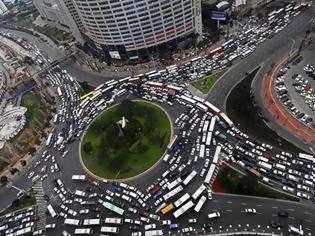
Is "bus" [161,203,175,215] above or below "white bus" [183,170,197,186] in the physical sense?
below

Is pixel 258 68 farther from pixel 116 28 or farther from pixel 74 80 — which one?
pixel 74 80

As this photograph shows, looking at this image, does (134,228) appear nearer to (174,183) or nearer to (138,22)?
(174,183)

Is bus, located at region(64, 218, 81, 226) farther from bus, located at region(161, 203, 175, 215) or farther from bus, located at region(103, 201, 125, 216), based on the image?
bus, located at region(161, 203, 175, 215)

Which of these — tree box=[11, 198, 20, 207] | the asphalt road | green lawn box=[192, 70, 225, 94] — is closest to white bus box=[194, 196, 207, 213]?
the asphalt road

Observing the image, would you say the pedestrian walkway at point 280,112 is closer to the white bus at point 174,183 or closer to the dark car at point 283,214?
the dark car at point 283,214

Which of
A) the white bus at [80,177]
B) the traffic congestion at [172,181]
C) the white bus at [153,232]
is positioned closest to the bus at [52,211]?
the traffic congestion at [172,181]

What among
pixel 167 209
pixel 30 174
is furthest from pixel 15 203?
pixel 167 209

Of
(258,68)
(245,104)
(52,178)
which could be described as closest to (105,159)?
(52,178)
